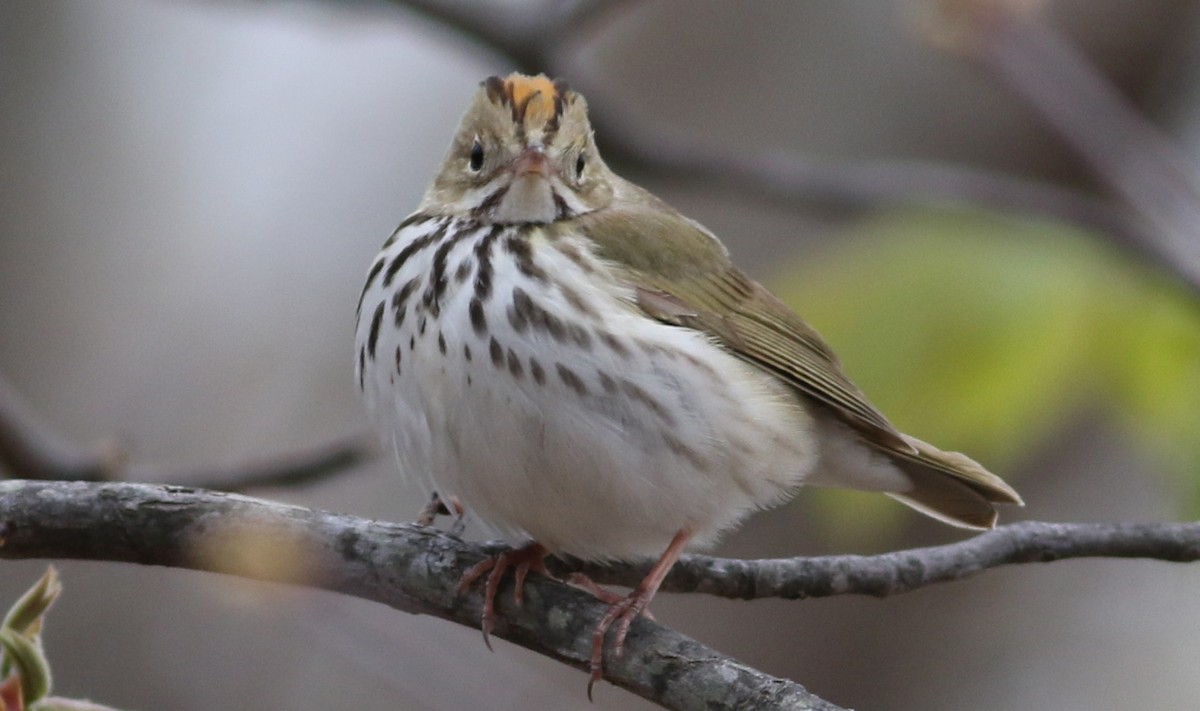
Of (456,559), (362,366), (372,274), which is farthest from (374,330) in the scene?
(456,559)

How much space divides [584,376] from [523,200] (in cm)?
57

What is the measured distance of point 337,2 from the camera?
17.2 ft

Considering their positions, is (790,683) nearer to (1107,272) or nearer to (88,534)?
(88,534)

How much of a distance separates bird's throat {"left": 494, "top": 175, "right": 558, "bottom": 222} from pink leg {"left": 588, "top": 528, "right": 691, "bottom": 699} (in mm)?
861

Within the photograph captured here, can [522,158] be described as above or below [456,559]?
above

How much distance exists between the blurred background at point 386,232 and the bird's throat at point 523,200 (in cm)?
95

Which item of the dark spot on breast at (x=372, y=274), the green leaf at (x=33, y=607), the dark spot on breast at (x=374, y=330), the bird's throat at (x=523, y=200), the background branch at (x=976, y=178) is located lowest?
the green leaf at (x=33, y=607)

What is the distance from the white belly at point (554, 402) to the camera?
136 inches

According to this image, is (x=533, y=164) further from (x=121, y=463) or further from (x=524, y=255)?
(x=121, y=463)

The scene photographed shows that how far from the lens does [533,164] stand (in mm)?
3797

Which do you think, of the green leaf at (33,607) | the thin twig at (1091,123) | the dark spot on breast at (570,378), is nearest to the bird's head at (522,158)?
the dark spot on breast at (570,378)

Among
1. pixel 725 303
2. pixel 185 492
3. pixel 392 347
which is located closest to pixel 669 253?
pixel 725 303

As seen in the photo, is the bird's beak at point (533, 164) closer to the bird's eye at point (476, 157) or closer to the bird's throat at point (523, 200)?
the bird's throat at point (523, 200)

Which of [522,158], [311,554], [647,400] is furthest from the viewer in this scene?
[522,158]
